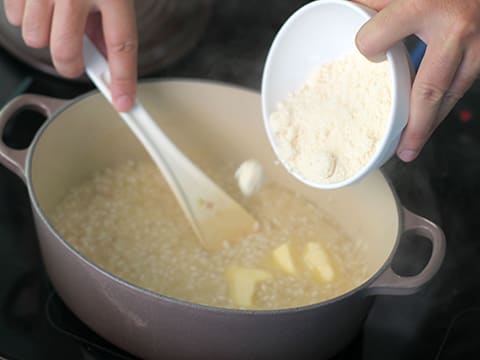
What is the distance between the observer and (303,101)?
3.59 feet

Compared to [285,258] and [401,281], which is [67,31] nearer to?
[285,258]

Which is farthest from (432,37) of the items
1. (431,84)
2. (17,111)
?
(17,111)

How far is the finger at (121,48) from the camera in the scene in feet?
3.77

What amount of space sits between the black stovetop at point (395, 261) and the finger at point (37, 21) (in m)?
0.30

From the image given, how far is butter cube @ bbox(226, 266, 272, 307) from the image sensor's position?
115 cm

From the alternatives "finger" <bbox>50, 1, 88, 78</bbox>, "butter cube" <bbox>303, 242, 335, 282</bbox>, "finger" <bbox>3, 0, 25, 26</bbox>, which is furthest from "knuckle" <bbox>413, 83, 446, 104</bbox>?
"finger" <bbox>3, 0, 25, 26</bbox>

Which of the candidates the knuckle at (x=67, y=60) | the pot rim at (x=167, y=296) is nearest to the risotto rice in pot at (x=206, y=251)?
the pot rim at (x=167, y=296)

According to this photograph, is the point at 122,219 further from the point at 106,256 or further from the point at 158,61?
the point at 158,61

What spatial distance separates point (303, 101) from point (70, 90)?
655 mm

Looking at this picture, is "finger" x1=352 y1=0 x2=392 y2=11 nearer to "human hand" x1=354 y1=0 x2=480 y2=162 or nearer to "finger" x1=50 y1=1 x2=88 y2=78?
"human hand" x1=354 y1=0 x2=480 y2=162

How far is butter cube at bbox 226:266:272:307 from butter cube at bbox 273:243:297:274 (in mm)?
41

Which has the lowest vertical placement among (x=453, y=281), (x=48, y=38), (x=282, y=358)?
(x=453, y=281)

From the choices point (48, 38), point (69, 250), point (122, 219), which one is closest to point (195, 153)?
point (122, 219)

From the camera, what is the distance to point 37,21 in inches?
45.2
